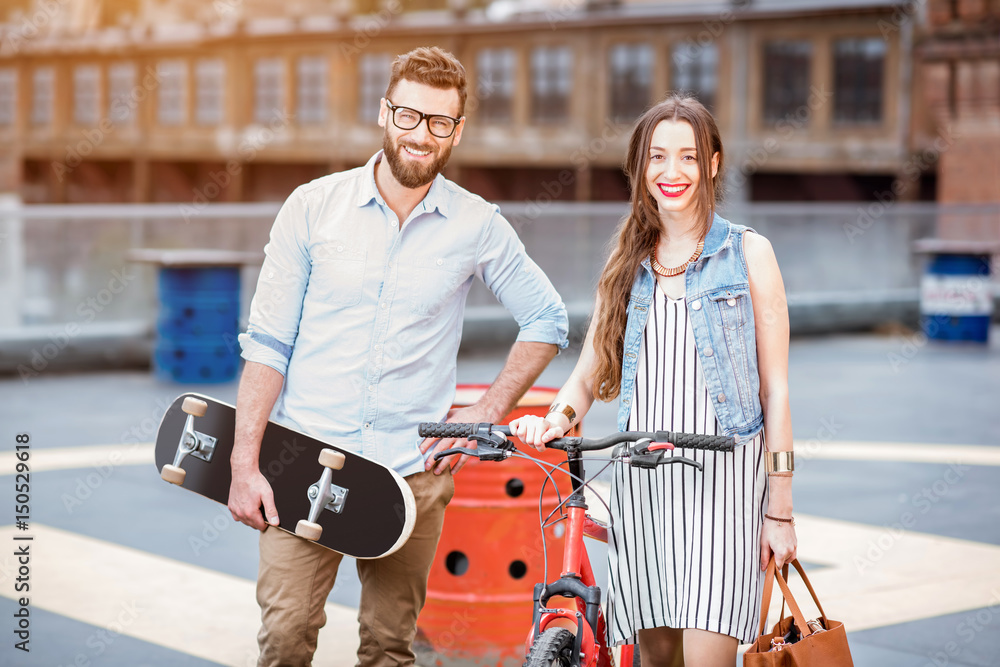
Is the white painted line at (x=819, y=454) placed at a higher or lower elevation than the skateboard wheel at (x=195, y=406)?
lower

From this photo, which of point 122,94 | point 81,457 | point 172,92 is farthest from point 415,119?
point 122,94

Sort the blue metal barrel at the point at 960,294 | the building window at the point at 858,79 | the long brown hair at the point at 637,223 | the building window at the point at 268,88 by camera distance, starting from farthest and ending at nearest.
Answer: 1. the building window at the point at 268,88
2. the building window at the point at 858,79
3. the blue metal barrel at the point at 960,294
4. the long brown hair at the point at 637,223

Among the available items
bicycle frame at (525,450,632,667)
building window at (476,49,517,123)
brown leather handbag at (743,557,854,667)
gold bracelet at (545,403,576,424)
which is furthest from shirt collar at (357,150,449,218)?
building window at (476,49,517,123)

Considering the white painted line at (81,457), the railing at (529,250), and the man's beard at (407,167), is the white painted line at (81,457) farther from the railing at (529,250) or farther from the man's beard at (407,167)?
the man's beard at (407,167)

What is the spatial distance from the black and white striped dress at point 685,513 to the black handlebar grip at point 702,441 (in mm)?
326

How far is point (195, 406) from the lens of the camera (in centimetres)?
331

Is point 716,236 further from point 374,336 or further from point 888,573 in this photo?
point 888,573

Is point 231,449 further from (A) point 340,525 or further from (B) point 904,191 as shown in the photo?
(B) point 904,191

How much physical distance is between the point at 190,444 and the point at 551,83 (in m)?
38.1

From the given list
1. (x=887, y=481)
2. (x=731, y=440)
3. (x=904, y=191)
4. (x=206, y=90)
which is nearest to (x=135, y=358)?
(x=887, y=481)

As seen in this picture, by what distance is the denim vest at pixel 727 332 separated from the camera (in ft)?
9.55

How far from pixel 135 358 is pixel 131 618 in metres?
7.83

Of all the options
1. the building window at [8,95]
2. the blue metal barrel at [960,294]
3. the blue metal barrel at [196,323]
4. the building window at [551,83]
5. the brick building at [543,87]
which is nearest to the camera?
the blue metal barrel at [196,323]

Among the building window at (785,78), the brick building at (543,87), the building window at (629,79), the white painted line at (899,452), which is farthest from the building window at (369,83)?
the white painted line at (899,452)
